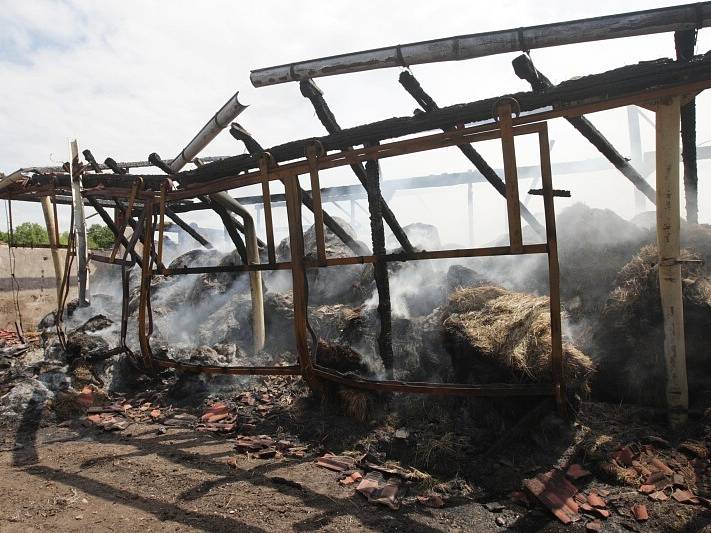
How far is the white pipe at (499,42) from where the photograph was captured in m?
4.71

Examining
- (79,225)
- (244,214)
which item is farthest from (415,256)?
(79,225)

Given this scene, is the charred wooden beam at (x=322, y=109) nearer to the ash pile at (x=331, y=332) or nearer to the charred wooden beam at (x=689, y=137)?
the ash pile at (x=331, y=332)

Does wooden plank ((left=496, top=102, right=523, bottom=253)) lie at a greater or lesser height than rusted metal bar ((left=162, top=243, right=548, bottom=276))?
greater

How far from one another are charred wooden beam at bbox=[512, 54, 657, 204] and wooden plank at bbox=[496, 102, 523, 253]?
137cm

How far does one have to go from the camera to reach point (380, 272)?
607cm

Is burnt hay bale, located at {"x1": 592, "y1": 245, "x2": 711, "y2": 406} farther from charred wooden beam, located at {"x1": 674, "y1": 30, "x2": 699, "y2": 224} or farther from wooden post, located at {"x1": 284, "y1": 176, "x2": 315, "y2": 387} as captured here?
wooden post, located at {"x1": 284, "y1": 176, "x2": 315, "y2": 387}

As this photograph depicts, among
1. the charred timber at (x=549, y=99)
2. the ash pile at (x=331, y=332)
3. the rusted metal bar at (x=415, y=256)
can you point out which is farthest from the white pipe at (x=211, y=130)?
the ash pile at (x=331, y=332)

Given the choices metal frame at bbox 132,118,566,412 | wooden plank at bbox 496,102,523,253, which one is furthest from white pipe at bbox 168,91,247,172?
wooden plank at bbox 496,102,523,253

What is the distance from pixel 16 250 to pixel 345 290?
1153cm

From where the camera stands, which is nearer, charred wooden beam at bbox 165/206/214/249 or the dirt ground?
the dirt ground

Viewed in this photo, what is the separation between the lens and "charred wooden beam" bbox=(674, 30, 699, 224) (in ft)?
16.1

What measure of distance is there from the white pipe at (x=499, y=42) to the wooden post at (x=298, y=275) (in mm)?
1848

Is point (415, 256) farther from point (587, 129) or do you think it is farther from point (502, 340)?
point (587, 129)

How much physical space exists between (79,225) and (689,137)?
8351 millimetres
